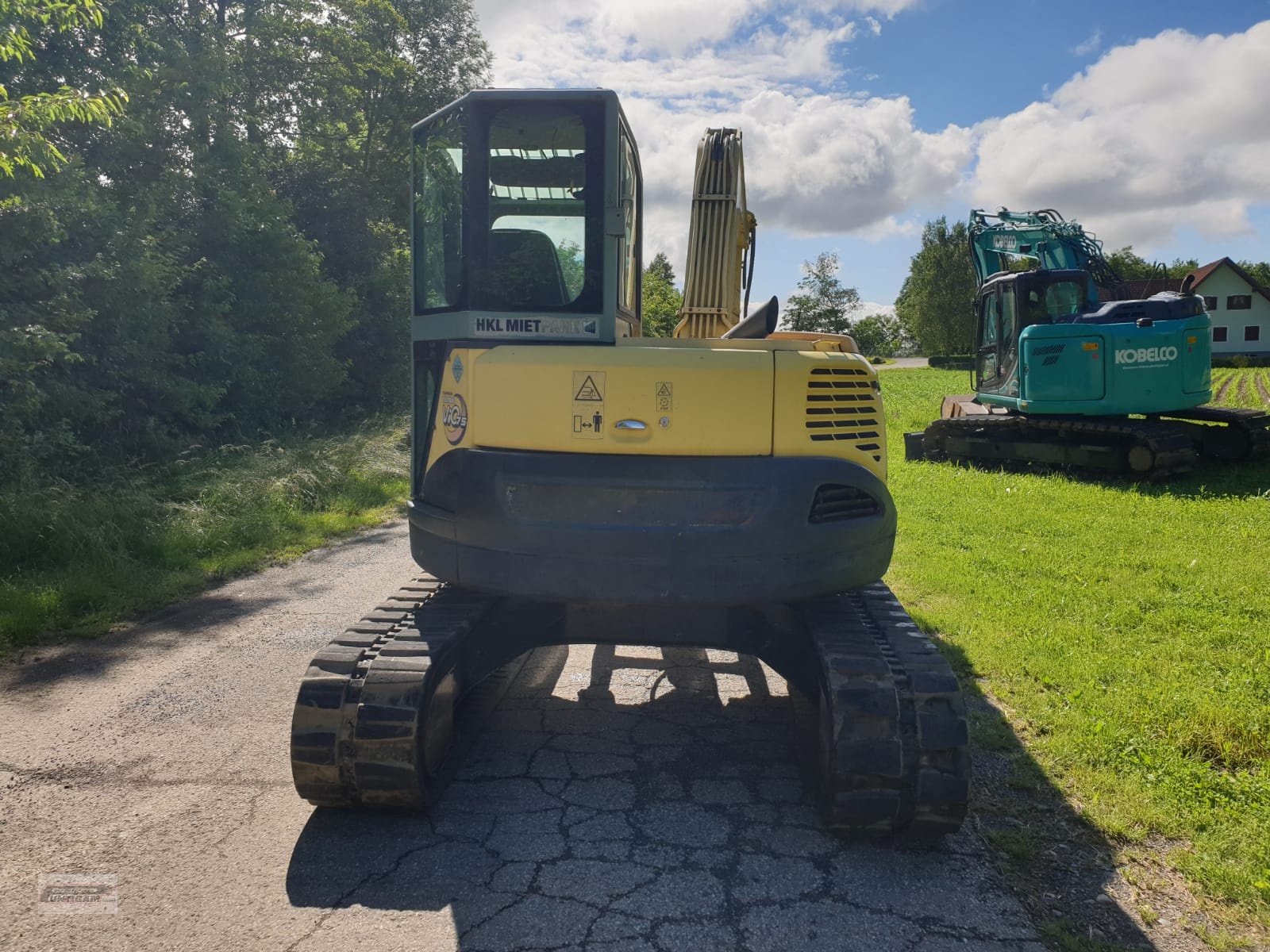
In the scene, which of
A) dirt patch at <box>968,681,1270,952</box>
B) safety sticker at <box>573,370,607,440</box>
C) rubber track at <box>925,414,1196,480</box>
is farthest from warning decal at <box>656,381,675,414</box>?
rubber track at <box>925,414,1196,480</box>

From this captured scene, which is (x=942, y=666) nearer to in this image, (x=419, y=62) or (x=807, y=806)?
(x=807, y=806)

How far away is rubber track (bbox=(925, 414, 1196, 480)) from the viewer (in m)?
12.1

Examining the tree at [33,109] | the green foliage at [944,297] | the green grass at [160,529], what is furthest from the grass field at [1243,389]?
the green foliage at [944,297]

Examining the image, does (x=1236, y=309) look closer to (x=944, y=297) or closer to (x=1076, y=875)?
(x=944, y=297)

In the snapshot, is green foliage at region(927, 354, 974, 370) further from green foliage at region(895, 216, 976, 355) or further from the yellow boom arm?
the yellow boom arm

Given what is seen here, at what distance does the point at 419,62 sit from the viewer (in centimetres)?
2934

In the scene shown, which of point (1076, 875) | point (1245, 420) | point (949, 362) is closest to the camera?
point (1076, 875)

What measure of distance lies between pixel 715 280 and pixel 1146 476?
8.70 m

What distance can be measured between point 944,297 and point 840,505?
85.4m

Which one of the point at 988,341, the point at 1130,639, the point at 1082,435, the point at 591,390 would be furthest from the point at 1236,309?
the point at 591,390

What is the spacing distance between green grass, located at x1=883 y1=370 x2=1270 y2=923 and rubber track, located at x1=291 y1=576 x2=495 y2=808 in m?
2.47

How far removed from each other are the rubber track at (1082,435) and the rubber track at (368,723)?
11.3m

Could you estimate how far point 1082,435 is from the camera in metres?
13.3

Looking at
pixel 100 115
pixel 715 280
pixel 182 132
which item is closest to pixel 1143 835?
pixel 715 280
